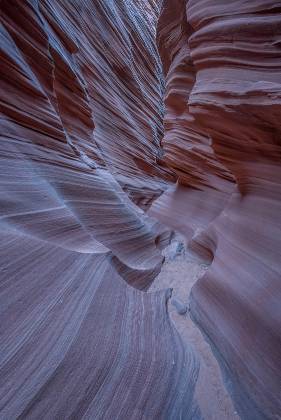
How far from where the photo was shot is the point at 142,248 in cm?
448

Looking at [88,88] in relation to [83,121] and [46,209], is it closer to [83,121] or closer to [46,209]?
[83,121]

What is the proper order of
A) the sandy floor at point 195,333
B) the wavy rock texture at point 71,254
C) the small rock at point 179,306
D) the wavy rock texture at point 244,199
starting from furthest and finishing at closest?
the small rock at point 179,306
the wavy rock texture at point 244,199
the sandy floor at point 195,333
the wavy rock texture at point 71,254

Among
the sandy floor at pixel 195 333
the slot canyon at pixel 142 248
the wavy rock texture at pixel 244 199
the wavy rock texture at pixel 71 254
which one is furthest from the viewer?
the wavy rock texture at pixel 244 199

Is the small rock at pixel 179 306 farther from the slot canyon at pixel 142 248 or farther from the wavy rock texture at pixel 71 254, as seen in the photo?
the wavy rock texture at pixel 71 254

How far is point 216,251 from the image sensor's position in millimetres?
3613

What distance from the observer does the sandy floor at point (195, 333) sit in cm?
207

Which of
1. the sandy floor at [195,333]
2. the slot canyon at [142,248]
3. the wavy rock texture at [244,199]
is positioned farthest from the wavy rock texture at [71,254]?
the wavy rock texture at [244,199]

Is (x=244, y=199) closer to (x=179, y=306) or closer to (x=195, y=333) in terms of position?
(x=179, y=306)

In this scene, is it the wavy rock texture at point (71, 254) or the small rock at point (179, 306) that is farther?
the small rock at point (179, 306)

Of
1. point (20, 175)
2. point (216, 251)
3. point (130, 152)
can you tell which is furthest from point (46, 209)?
point (130, 152)

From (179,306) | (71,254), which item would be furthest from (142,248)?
(71,254)

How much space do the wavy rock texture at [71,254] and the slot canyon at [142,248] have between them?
1 centimetres

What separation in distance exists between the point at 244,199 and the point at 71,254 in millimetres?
2309

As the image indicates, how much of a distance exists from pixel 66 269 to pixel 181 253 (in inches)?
98.5
